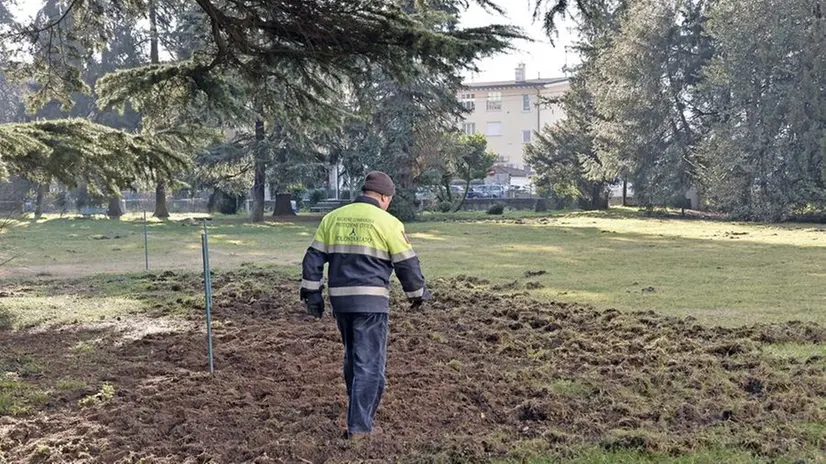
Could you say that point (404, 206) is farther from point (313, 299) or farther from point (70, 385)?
point (313, 299)

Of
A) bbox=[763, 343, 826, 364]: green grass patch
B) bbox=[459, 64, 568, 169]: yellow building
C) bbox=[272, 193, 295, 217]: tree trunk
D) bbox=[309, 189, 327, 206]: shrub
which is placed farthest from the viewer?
bbox=[459, 64, 568, 169]: yellow building

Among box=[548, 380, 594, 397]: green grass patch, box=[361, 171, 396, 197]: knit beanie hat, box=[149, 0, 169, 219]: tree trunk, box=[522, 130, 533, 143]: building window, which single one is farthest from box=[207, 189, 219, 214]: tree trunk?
box=[361, 171, 396, 197]: knit beanie hat

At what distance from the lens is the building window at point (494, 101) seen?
249 feet

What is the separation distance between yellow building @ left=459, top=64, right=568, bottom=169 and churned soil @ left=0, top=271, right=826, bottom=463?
2627 inches

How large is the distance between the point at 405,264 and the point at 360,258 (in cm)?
28

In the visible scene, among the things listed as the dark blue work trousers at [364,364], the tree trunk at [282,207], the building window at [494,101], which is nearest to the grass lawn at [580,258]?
the dark blue work trousers at [364,364]

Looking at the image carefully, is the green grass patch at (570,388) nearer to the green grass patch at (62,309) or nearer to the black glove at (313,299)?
the black glove at (313,299)

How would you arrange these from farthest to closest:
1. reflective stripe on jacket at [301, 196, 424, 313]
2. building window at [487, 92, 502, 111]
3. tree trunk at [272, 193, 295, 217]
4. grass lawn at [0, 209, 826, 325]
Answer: building window at [487, 92, 502, 111], tree trunk at [272, 193, 295, 217], grass lawn at [0, 209, 826, 325], reflective stripe on jacket at [301, 196, 424, 313]

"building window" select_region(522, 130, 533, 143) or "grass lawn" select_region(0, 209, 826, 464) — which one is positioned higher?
"building window" select_region(522, 130, 533, 143)

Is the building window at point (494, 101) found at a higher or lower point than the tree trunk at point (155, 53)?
higher

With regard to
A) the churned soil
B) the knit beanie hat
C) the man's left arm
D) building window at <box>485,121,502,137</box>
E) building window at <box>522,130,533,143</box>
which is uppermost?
building window at <box>485,121,502,137</box>

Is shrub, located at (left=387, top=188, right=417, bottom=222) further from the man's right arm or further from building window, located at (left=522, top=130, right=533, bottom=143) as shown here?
building window, located at (left=522, top=130, right=533, bottom=143)

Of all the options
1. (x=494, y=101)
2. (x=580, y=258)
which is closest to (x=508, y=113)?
(x=494, y=101)

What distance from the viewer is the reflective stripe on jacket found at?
→ 185 inches
